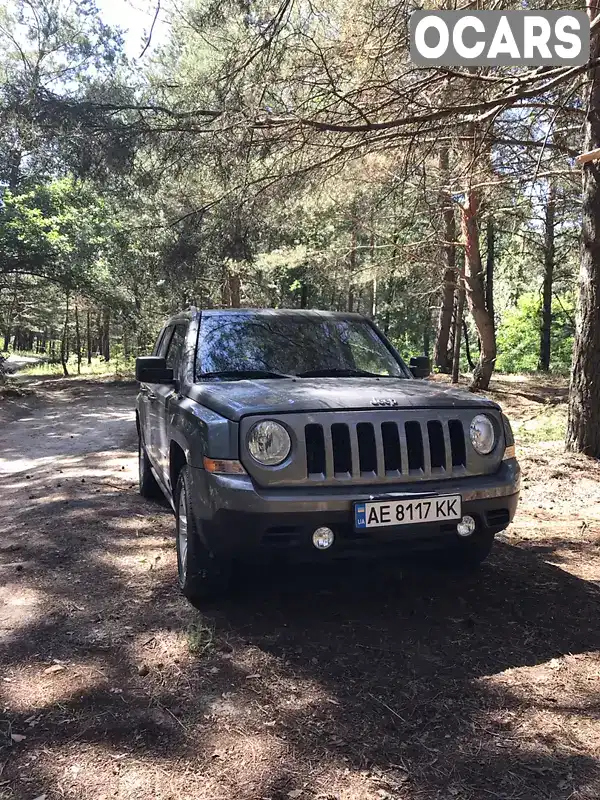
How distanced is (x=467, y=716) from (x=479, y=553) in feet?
5.05

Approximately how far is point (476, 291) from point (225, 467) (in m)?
12.8

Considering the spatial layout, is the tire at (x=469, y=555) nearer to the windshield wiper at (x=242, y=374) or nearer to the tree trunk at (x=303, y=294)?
the windshield wiper at (x=242, y=374)

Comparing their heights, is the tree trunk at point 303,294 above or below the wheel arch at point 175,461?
above

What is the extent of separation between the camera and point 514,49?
22.1 feet

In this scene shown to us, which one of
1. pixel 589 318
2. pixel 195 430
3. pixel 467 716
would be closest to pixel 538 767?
pixel 467 716

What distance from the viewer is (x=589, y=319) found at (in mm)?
7441

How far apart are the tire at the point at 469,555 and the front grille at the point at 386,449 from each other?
72 centimetres

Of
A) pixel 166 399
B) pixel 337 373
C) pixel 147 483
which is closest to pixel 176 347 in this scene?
pixel 166 399

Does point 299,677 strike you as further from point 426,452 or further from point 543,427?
point 543,427

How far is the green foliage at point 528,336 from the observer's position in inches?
1270

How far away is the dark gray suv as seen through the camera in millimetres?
3184

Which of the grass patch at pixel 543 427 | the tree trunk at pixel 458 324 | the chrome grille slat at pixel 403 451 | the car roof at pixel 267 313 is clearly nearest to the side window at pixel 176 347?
the car roof at pixel 267 313

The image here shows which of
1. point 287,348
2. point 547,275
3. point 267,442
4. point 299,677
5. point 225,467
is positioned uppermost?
point 547,275

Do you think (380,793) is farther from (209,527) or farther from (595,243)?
(595,243)
